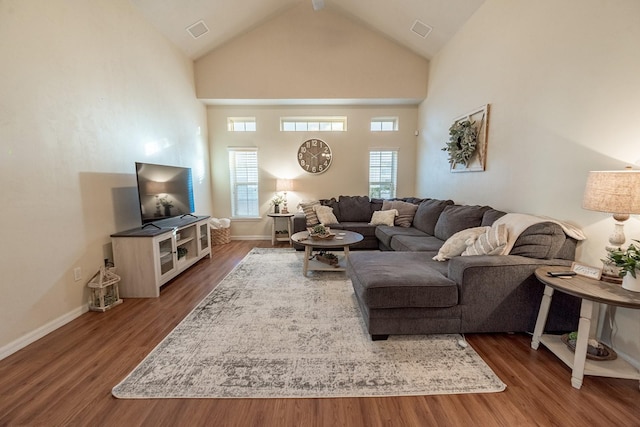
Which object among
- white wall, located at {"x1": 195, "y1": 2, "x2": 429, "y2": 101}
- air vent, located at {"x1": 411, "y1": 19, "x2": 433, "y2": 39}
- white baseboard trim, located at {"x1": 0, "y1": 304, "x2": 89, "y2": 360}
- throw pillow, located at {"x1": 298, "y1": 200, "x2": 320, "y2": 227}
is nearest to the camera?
Answer: white baseboard trim, located at {"x1": 0, "y1": 304, "x2": 89, "y2": 360}

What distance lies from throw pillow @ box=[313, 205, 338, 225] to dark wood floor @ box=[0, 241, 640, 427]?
306 cm

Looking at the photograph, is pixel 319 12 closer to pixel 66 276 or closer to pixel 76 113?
pixel 76 113

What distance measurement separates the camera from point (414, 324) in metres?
2.05

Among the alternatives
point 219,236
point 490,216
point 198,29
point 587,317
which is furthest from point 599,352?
point 198,29

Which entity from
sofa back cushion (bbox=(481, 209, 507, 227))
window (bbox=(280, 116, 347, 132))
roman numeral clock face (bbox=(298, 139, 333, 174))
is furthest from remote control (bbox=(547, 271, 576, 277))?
window (bbox=(280, 116, 347, 132))

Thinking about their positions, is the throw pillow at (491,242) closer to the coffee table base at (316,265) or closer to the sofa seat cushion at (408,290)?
the sofa seat cushion at (408,290)

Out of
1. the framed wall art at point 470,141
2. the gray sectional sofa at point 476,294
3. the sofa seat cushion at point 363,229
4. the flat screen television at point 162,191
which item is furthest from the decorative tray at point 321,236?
the framed wall art at point 470,141

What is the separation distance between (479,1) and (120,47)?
4.27 m

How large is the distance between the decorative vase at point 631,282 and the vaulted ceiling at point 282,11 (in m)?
3.35

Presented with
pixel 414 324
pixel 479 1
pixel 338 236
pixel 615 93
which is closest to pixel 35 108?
pixel 338 236

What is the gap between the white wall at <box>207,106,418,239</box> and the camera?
5.43m

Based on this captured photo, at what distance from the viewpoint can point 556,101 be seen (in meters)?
2.28

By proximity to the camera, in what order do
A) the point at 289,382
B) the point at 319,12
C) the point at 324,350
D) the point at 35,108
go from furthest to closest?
the point at 319,12
the point at 35,108
the point at 324,350
the point at 289,382

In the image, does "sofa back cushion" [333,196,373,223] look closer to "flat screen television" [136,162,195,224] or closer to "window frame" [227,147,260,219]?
"window frame" [227,147,260,219]
